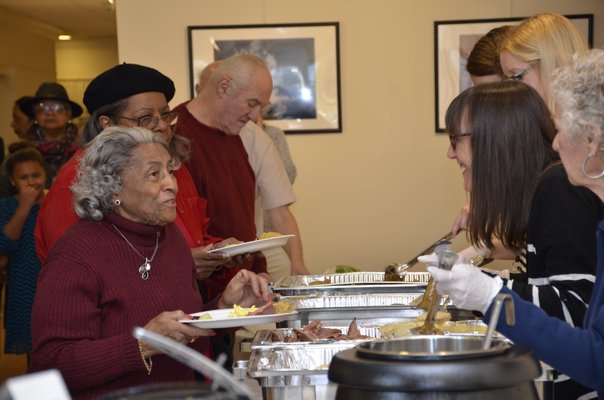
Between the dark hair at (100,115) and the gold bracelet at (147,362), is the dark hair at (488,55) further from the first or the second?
the gold bracelet at (147,362)

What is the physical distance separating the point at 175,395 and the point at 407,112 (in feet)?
16.8

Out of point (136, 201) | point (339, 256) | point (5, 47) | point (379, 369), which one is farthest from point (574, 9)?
point (5, 47)

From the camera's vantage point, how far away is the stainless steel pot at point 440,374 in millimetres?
1433

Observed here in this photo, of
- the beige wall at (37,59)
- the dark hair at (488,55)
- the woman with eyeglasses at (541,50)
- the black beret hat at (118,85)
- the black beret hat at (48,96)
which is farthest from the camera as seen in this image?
the beige wall at (37,59)

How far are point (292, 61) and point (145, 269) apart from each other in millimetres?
3672

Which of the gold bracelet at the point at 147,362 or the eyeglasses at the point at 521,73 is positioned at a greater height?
the eyeglasses at the point at 521,73

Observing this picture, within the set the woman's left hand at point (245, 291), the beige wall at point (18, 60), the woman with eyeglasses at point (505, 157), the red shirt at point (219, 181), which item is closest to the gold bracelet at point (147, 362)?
the woman's left hand at point (245, 291)

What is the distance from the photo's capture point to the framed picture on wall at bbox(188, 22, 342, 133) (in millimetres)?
5898

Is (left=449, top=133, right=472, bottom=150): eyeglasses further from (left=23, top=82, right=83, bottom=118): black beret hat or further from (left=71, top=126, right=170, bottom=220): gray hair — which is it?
(left=23, top=82, right=83, bottom=118): black beret hat

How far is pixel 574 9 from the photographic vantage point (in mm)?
5930

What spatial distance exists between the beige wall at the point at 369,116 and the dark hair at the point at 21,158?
0.87 m

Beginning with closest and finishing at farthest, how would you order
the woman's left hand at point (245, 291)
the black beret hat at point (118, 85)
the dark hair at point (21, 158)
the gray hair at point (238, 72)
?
the woman's left hand at point (245, 291), the black beret hat at point (118, 85), the gray hair at point (238, 72), the dark hair at point (21, 158)

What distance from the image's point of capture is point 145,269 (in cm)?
246

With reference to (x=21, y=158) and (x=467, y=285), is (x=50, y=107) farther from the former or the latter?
(x=467, y=285)
